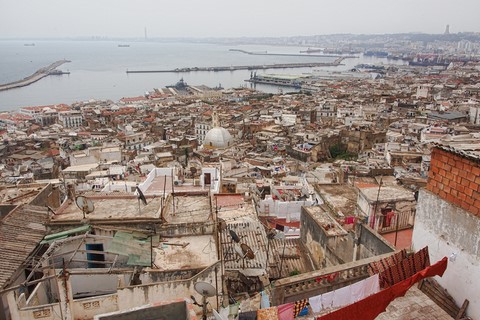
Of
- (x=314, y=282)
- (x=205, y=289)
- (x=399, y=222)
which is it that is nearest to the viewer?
(x=205, y=289)

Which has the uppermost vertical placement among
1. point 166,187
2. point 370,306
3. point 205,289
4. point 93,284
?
point 370,306

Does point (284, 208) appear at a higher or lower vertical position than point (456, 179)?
lower

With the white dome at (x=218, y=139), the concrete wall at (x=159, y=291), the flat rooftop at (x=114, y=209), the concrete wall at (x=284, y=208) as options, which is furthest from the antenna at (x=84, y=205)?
the white dome at (x=218, y=139)

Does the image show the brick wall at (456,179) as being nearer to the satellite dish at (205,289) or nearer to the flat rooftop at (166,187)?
the satellite dish at (205,289)

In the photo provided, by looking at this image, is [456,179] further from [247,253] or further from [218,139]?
[218,139]

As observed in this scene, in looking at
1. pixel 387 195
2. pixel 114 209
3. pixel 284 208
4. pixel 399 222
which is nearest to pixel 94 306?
pixel 114 209

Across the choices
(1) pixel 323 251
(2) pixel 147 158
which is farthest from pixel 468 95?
(1) pixel 323 251
